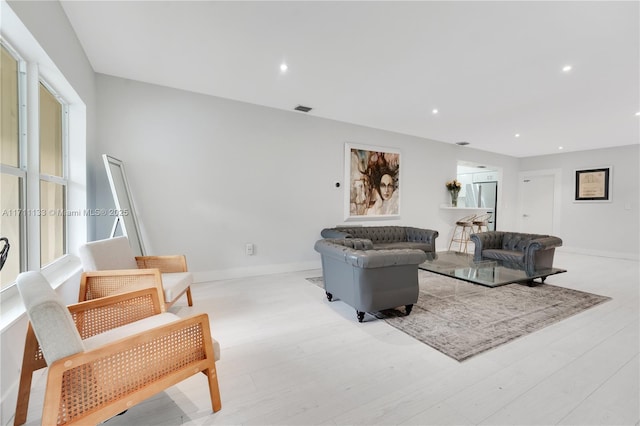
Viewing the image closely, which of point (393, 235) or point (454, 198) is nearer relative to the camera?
point (393, 235)

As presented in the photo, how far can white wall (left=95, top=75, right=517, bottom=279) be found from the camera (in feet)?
11.9

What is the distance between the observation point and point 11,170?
1.82 meters

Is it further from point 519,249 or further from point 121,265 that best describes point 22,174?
point 519,249

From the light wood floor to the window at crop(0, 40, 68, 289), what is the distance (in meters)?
0.94

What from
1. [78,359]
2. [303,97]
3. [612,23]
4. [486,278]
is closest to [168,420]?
[78,359]

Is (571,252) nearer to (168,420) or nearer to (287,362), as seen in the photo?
(287,362)

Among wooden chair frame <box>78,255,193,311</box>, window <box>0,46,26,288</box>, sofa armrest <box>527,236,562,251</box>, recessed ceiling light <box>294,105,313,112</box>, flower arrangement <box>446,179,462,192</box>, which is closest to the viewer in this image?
window <box>0,46,26,288</box>

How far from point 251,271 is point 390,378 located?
2.96 m

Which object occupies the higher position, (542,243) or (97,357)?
(542,243)

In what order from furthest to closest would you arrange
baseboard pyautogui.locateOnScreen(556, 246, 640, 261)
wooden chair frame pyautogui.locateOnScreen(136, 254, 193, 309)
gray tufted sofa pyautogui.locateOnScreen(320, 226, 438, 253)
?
baseboard pyautogui.locateOnScreen(556, 246, 640, 261) → gray tufted sofa pyautogui.locateOnScreen(320, 226, 438, 253) → wooden chair frame pyautogui.locateOnScreen(136, 254, 193, 309)

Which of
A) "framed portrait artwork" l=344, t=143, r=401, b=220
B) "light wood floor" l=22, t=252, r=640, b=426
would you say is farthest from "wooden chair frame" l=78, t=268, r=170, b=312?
"framed portrait artwork" l=344, t=143, r=401, b=220

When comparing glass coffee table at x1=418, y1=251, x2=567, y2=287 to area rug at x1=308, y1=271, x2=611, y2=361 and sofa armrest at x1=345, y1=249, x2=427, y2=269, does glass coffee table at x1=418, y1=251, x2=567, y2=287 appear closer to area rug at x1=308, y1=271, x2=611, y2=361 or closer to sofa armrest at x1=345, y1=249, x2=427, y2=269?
area rug at x1=308, y1=271, x2=611, y2=361

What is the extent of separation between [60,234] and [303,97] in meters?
3.22

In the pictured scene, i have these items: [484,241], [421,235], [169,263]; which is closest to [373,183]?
[421,235]
